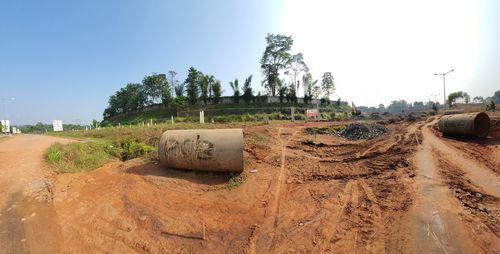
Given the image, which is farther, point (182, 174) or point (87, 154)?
point (87, 154)

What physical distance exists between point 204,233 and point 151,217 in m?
1.43

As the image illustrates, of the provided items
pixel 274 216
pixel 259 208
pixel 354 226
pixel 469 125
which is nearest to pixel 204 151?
pixel 259 208

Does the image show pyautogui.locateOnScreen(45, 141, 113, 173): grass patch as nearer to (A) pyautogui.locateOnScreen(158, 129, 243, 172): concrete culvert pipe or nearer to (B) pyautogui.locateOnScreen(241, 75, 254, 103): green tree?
(A) pyautogui.locateOnScreen(158, 129, 243, 172): concrete culvert pipe

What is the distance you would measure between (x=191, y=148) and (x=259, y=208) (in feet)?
10.9

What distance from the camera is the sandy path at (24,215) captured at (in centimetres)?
472

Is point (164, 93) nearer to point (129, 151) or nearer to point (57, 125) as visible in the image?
point (57, 125)

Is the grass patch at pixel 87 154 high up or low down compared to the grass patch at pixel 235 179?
up

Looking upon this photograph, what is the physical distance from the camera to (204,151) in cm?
862

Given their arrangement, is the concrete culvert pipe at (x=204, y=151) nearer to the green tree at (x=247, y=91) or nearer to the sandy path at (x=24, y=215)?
the sandy path at (x=24, y=215)

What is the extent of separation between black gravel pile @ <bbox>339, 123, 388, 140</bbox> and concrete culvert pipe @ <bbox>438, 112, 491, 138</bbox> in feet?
12.3

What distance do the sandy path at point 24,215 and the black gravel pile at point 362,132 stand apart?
16.3m

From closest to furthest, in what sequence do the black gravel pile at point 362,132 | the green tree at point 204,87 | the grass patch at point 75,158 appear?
the grass patch at point 75,158, the black gravel pile at point 362,132, the green tree at point 204,87

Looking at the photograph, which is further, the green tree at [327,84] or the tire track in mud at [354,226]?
the green tree at [327,84]

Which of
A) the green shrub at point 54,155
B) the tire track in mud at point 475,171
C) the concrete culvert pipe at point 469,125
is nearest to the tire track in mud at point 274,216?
the tire track in mud at point 475,171
